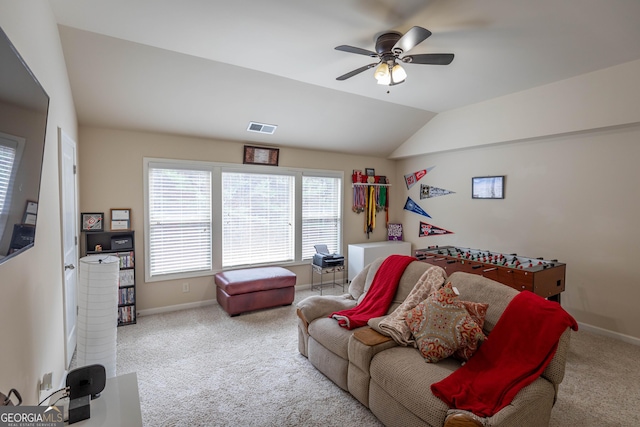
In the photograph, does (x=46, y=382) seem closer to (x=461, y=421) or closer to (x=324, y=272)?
(x=461, y=421)

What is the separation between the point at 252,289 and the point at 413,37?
337cm

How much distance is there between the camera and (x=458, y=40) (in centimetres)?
277

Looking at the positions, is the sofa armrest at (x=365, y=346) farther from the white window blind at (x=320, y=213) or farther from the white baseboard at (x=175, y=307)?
the white window blind at (x=320, y=213)

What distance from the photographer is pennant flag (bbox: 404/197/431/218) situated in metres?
5.81

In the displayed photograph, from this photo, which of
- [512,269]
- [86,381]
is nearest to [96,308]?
[86,381]

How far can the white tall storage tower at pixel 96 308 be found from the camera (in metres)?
2.33

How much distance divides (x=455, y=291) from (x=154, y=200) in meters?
3.80

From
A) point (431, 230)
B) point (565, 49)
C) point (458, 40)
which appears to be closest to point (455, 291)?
point (458, 40)

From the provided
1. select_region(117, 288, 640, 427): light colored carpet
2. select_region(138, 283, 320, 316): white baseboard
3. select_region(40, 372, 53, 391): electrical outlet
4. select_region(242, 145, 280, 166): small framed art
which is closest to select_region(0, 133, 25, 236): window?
select_region(40, 372, 53, 391): electrical outlet

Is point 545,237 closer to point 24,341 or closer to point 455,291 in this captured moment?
point 455,291

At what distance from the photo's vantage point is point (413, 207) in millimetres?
6008

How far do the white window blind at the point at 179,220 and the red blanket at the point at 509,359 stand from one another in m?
3.64

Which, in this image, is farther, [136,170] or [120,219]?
[136,170]

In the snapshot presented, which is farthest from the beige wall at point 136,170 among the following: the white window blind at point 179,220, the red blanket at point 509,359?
the red blanket at point 509,359
